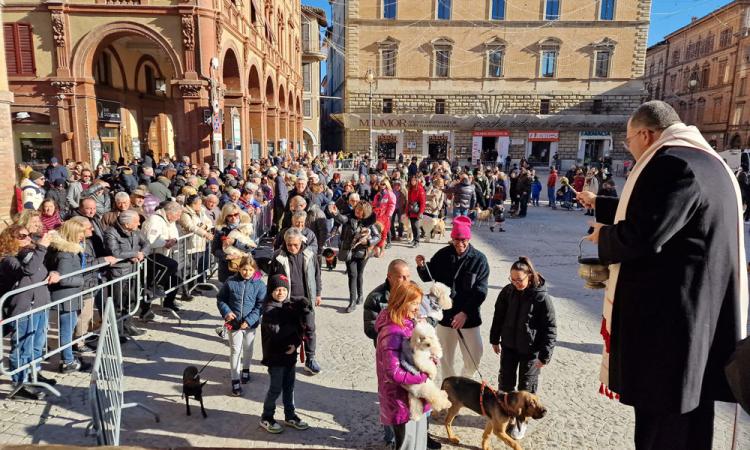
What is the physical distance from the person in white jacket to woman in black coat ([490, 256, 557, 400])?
514 cm

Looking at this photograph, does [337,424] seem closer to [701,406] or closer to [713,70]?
[701,406]

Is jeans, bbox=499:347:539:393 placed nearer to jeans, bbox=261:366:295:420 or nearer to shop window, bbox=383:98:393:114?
jeans, bbox=261:366:295:420

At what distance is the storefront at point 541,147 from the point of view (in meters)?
40.3

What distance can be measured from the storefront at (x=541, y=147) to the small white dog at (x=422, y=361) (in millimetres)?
39755

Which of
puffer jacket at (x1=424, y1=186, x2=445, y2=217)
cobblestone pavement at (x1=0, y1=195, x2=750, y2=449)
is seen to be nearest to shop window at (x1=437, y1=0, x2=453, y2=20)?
puffer jacket at (x1=424, y1=186, x2=445, y2=217)

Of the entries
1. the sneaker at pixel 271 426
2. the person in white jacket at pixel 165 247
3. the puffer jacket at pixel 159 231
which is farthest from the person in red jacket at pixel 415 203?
the sneaker at pixel 271 426

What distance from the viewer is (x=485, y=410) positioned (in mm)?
4027

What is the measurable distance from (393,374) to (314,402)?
6.75ft

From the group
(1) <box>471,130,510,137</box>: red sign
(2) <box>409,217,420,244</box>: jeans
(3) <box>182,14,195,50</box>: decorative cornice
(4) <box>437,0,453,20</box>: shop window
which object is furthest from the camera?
(1) <box>471,130,510,137</box>: red sign

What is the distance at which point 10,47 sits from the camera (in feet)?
56.7

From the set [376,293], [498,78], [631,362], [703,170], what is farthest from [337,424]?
[498,78]

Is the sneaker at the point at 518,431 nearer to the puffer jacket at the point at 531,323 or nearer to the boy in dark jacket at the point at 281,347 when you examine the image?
the puffer jacket at the point at 531,323

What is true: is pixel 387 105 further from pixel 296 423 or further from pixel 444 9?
pixel 296 423

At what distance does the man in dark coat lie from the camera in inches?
78.6
